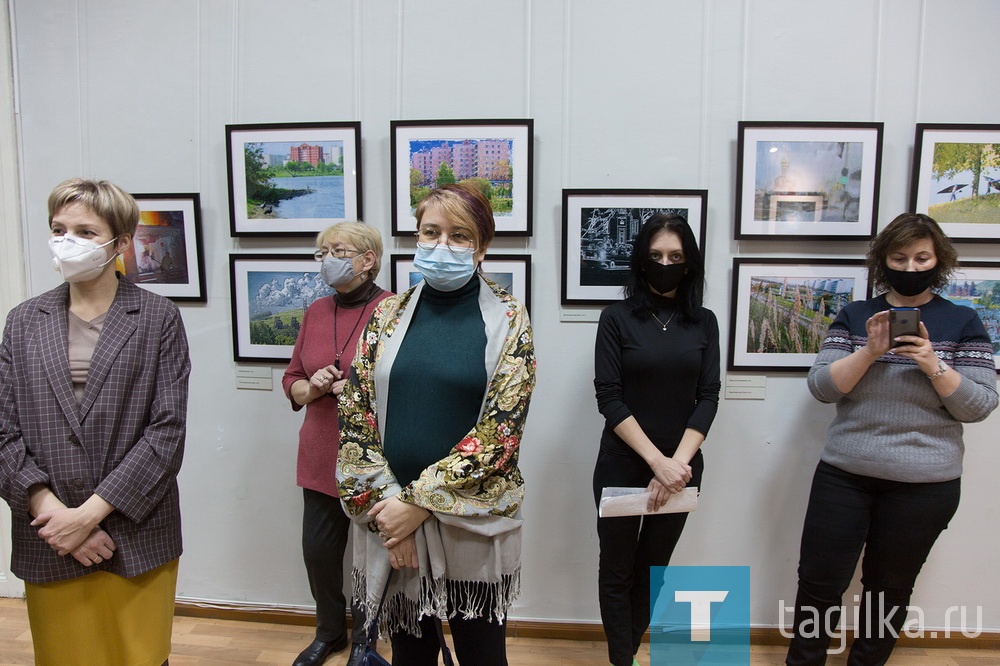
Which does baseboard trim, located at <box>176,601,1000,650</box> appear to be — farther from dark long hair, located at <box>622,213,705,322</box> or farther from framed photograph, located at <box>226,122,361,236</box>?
framed photograph, located at <box>226,122,361,236</box>

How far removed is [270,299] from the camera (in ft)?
8.08

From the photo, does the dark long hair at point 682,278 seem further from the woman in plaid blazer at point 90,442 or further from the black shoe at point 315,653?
the black shoe at point 315,653

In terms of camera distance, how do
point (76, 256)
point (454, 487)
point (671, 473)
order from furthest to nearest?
point (671, 473) → point (76, 256) → point (454, 487)

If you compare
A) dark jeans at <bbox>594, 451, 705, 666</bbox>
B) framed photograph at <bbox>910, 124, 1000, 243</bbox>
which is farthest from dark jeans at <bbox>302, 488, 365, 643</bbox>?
framed photograph at <bbox>910, 124, 1000, 243</bbox>

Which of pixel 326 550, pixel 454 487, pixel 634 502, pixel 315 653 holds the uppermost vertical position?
pixel 454 487

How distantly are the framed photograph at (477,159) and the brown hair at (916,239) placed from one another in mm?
1316

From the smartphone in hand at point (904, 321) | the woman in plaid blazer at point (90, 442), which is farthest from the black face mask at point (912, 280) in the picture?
the woman in plaid blazer at point (90, 442)

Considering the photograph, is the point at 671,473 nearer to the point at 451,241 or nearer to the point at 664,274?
the point at 664,274

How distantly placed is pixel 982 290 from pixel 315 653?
3.24 metres

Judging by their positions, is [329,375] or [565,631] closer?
[329,375]

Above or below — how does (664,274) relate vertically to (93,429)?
above

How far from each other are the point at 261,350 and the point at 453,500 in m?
1.61

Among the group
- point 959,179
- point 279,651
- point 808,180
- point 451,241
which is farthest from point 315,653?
point 959,179

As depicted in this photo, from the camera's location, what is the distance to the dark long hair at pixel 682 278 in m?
1.85
